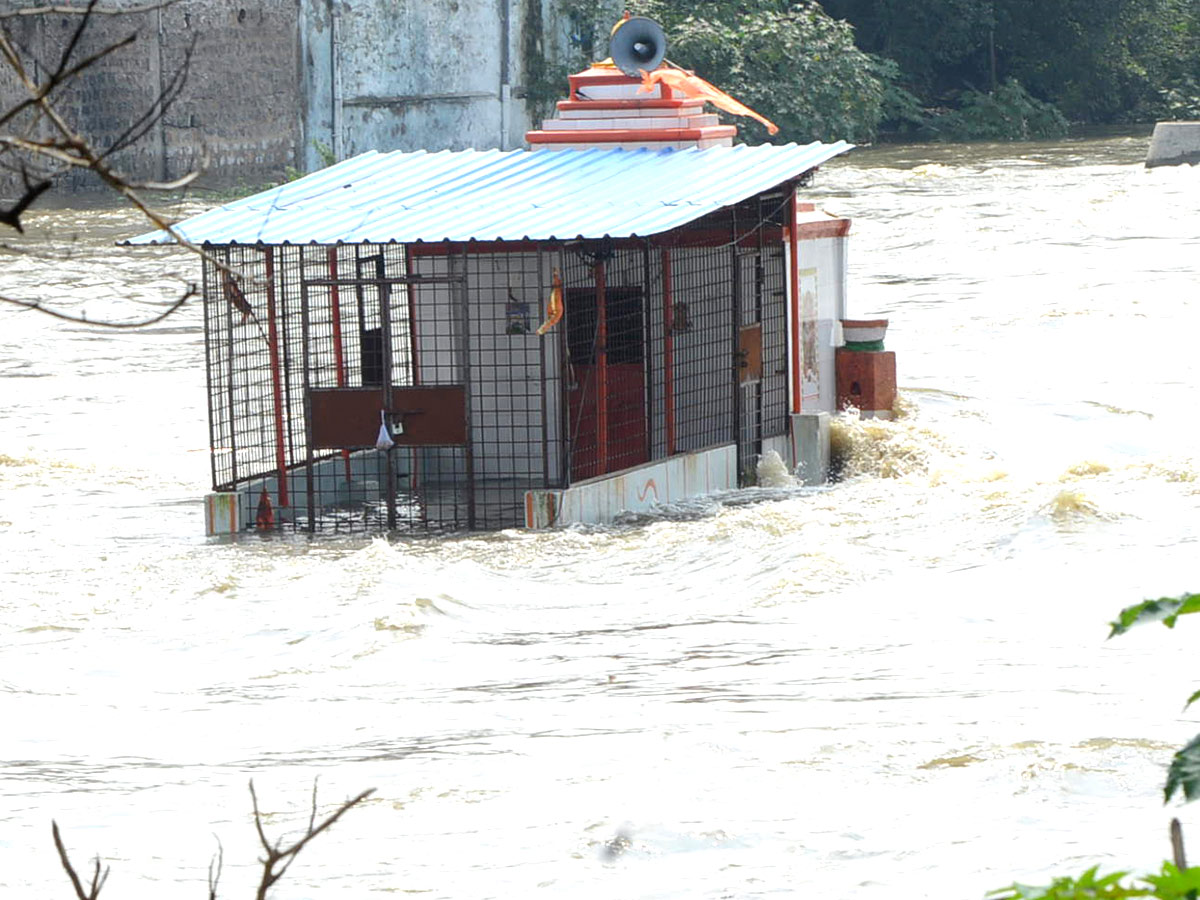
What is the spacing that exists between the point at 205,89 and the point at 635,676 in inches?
1091

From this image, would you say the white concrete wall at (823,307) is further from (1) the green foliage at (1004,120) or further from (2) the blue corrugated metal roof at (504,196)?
(1) the green foliage at (1004,120)

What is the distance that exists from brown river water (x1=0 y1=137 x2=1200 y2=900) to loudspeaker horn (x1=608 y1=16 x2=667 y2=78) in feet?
10.7

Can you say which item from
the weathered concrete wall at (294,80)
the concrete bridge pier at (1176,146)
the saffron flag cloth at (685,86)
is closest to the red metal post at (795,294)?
the saffron flag cloth at (685,86)

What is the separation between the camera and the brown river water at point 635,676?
7680 mm

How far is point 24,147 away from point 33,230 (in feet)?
87.7

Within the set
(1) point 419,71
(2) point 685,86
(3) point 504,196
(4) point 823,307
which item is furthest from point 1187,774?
(1) point 419,71

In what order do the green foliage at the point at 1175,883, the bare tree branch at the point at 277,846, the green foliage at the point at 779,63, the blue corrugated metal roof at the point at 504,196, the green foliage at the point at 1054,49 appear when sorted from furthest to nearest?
the green foliage at the point at 1054,49
the green foliage at the point at 779,63
the blue corrugated metal roof at the point at 504,196
the bare tree branch at the point at 277,846
the green foliage at the point at 1175,883

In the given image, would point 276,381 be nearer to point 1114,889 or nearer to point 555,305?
point 555,305

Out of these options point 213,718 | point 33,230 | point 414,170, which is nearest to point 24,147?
point 213,718

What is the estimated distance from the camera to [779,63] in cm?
4425

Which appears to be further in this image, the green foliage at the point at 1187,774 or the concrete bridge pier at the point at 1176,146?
the concrete bridge pier at the point at 1176,146

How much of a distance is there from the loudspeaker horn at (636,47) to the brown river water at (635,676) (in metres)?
3.25

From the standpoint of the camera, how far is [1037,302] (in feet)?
84.1

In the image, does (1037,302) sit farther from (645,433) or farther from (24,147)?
(24,147)
